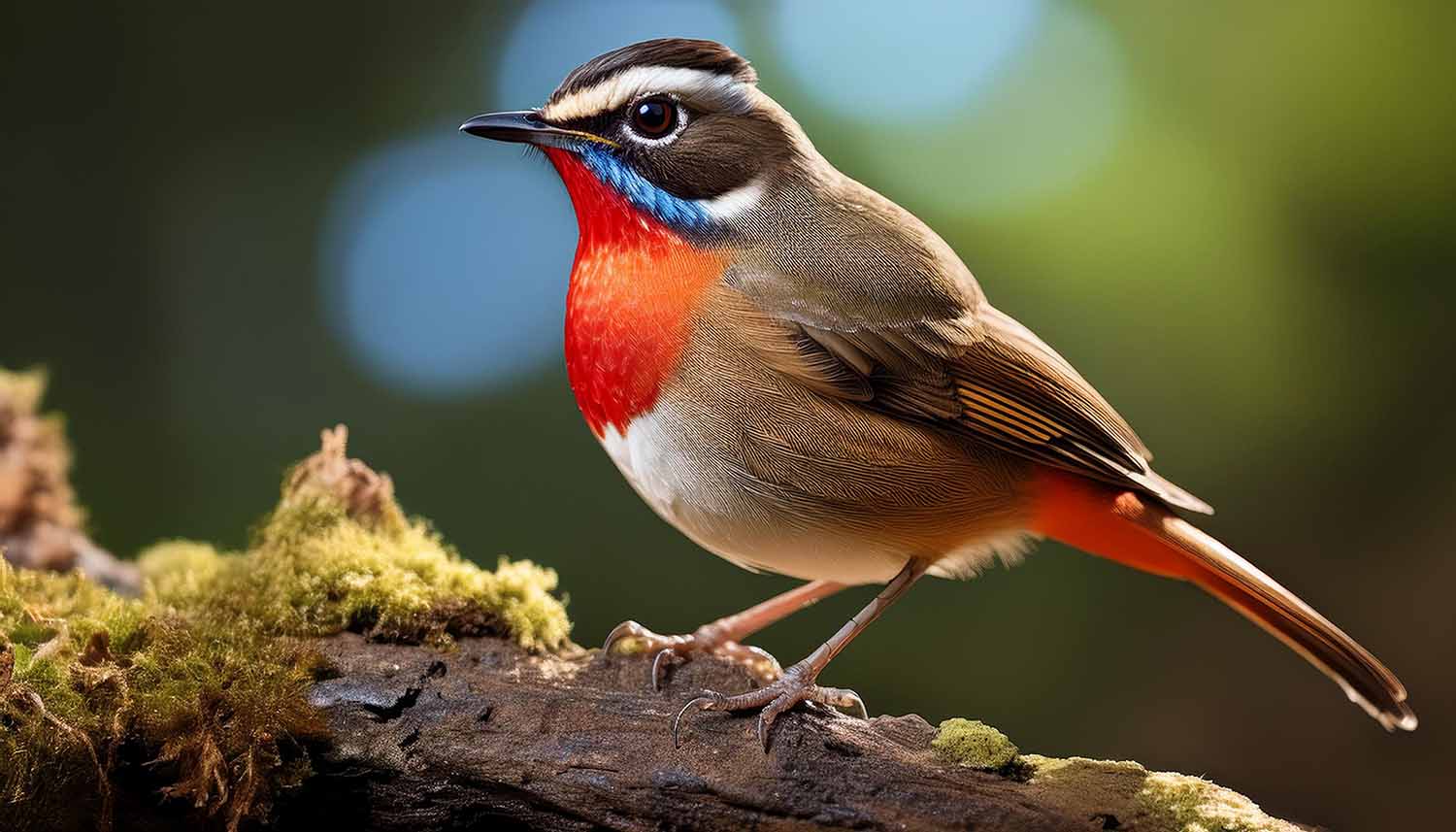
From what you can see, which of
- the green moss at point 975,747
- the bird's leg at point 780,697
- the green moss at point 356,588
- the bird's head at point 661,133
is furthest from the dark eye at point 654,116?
the green moss at point 975,747

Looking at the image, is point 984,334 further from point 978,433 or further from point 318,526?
→ point 318,526

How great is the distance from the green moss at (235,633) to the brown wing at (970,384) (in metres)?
0.94

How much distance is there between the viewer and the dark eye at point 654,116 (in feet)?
9.02

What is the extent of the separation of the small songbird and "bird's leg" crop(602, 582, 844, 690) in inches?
0.5

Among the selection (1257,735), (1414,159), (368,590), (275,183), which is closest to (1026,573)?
(1257,735)

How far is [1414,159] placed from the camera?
14.4 ft

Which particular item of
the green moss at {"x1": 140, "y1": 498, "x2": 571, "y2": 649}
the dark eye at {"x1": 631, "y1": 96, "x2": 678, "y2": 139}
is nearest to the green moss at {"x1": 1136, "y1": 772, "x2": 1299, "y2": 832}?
the green moss at {"x1": 140, "y1": 498, "x2": 571, "y2": 649}

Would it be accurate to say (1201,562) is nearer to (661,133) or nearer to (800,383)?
(800,383)

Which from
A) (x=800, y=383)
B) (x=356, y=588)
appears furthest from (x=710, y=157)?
(x=356, y=588)

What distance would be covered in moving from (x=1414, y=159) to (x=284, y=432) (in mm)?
4805

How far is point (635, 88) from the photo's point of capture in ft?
8.98

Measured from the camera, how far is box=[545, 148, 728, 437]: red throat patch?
2.61 meters

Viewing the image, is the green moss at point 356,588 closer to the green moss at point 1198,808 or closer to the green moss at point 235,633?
the green moss at point 235,633

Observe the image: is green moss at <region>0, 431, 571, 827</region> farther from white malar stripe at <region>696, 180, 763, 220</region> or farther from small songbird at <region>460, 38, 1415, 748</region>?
white malar stripe at <region>696, 180, 763, 220</region>
